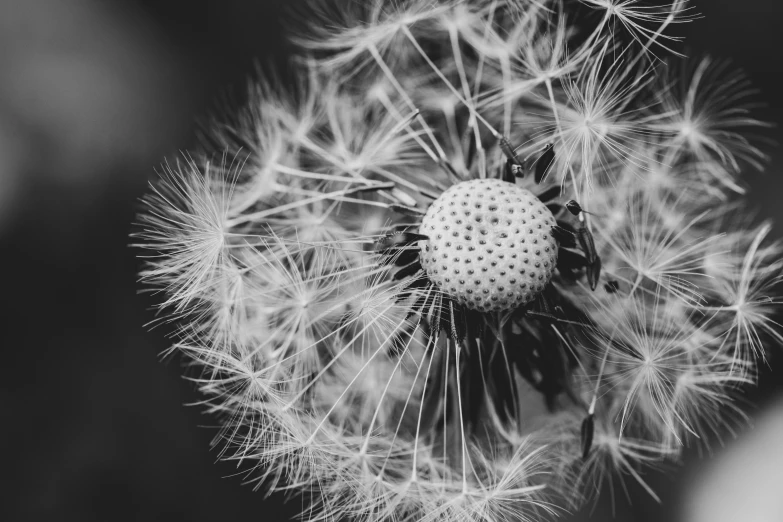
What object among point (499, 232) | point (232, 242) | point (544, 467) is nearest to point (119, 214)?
point (232, 242)

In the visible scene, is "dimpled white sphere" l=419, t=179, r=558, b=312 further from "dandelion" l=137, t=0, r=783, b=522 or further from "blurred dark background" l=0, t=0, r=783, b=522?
"blurred dark background" l=0, t=0, r=783, b=522

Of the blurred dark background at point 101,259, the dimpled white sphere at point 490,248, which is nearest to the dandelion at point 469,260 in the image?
the dimpled white sphere at point 490,248

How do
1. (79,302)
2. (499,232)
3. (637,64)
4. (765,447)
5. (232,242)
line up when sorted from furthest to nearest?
(79,302) < (765,447) < (232,242) < (637,64) < (499,232)

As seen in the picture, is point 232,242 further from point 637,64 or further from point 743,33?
point 743,33

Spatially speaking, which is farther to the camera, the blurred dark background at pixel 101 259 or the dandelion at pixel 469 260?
the blurred dark background at pixel 101 259

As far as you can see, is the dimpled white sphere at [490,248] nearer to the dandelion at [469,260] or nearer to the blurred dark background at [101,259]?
the dandelion at [469,260]
